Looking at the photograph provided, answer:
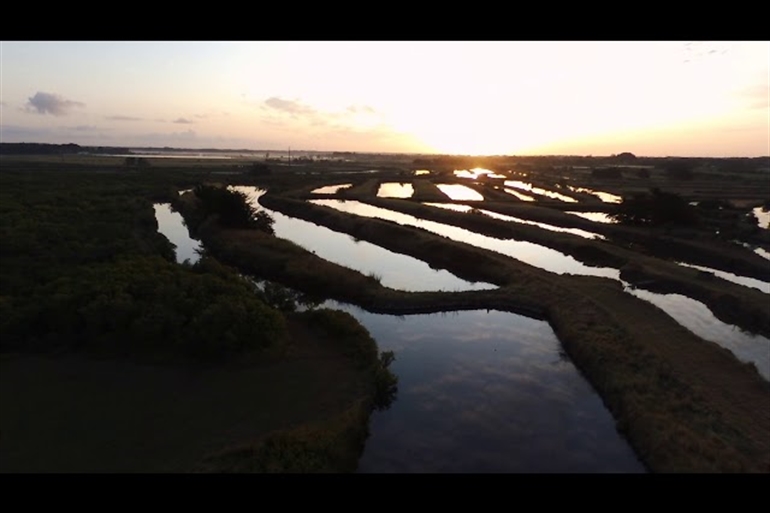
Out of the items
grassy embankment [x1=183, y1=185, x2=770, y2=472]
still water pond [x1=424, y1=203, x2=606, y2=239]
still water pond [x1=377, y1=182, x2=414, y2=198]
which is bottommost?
still water pond [x1=377, y1=182, x2=414, y2=198]

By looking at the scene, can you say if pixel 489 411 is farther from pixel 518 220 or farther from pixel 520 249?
pixel 518 220

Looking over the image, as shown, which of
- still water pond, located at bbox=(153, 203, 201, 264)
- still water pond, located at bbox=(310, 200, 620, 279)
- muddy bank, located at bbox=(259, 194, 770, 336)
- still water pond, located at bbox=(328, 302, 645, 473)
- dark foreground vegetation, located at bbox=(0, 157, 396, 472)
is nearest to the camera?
dark foreground vegetation, located at bbox=(0, 157, 396, 472)

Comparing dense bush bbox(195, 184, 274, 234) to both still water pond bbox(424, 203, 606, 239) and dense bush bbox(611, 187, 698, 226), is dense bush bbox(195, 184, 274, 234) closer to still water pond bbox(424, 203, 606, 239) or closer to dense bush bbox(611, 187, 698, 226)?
still water pond bbox(424, 203, 606, 239)

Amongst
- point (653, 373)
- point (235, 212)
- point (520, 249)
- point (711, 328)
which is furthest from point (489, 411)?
point (235, 212)

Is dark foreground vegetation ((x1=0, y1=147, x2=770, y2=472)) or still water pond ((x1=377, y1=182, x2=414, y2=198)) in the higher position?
dark foreground vegetation ((x1=0, y1=147, x2=770, y2=472))

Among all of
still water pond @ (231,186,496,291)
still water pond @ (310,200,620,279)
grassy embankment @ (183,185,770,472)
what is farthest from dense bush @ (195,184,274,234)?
grassy embankment @ (183,185,770,472)
